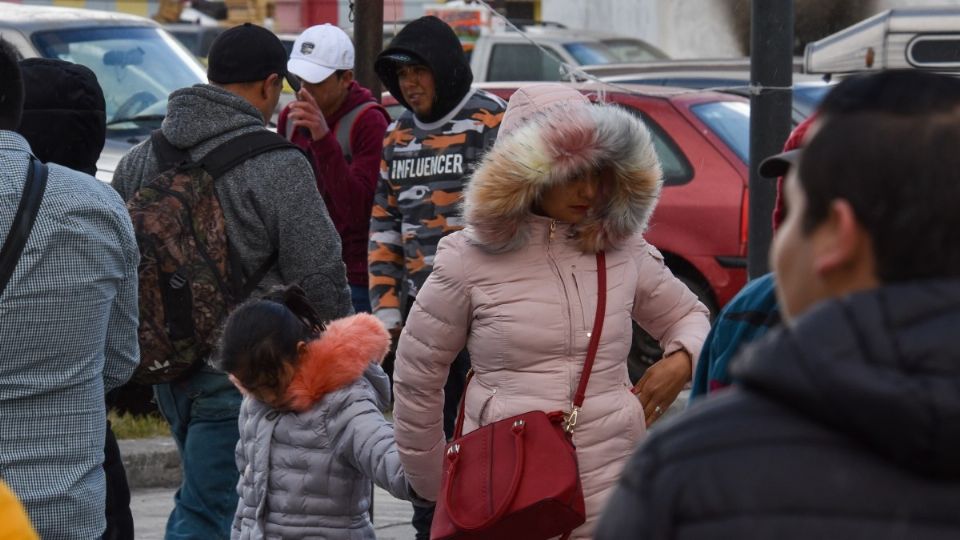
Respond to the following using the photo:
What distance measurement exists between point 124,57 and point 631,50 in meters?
8.82

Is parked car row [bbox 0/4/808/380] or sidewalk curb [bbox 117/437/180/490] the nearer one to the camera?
sidewalk curb [bbox 117/437/180/490]

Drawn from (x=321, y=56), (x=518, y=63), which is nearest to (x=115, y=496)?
(x=321, y=56)

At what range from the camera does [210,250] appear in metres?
4.90

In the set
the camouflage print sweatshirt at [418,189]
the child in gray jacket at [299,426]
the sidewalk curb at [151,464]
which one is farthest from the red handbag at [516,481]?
the sidewalk curb at [151,464]

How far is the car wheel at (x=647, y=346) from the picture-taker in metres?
9.04

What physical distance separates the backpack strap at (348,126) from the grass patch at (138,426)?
173 centimetres

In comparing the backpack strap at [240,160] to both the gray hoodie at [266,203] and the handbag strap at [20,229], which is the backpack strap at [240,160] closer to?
the gray hoodie at [266,203]

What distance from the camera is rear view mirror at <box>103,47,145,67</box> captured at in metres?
10.4

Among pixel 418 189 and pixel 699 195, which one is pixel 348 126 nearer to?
pixel 418 189

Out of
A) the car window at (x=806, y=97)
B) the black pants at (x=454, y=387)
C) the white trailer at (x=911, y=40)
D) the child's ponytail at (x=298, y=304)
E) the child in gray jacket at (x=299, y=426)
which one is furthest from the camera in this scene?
the car window at (x=806, y=97)

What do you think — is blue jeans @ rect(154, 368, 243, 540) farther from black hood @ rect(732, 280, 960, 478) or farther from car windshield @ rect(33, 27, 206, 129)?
car windshield @ rect(33, 27, 206, 129)

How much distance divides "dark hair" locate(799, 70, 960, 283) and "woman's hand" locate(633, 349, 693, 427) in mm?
2485

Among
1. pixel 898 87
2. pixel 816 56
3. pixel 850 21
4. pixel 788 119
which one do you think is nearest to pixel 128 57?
pixel 816 56

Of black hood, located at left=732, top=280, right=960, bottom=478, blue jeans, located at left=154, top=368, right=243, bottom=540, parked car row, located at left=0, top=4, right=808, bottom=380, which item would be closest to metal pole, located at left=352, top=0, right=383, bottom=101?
parked car row, located at left=0, top=4, right=808, bottom=380
